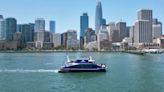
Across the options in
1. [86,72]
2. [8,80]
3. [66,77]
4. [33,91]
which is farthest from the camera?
[86,72]

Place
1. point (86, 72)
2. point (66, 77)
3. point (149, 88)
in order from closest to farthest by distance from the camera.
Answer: point (149, 88), point (66, 77), point (86, 72)

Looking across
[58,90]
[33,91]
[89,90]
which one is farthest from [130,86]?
[33,91]

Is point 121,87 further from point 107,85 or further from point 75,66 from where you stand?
point 75,66

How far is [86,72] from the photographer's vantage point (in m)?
72.5

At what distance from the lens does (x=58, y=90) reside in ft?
159

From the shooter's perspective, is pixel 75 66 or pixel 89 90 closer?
pixel 89 90

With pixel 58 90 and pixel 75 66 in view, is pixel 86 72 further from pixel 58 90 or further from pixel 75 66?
pixel 58 90

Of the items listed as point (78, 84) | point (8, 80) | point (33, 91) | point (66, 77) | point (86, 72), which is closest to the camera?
point (33, 91)

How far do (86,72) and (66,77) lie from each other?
332 inches

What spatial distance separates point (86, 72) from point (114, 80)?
1333cm

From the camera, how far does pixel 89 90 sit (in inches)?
1914

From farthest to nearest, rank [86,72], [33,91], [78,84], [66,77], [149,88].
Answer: [86,72]
[66,77]
[78,84]
[149,88]
[33,91]

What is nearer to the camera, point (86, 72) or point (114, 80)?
point (114, 80)

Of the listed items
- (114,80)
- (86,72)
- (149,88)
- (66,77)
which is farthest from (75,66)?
(149,88)
